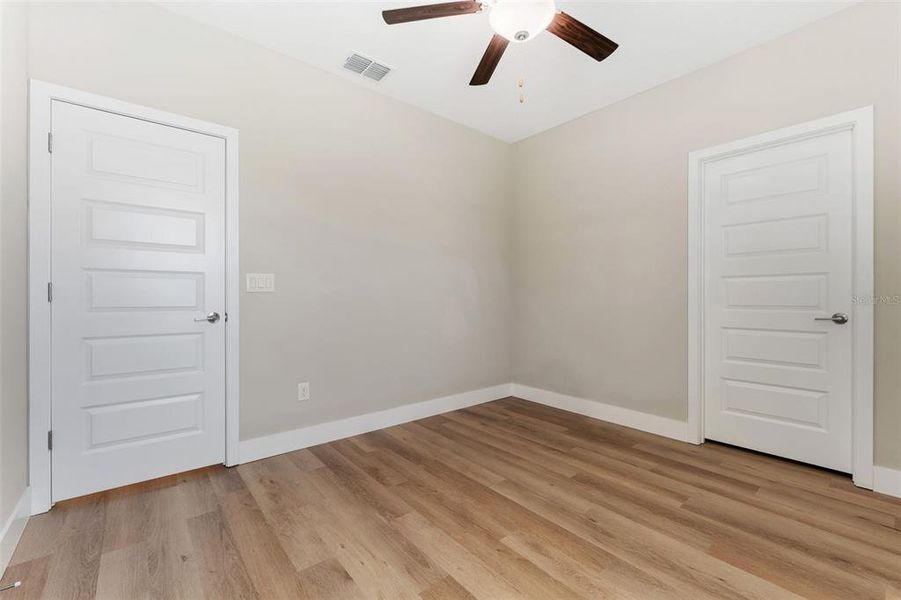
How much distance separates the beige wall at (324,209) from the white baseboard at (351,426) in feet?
0.21

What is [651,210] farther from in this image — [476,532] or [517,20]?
[476,532]

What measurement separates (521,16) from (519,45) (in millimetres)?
1087

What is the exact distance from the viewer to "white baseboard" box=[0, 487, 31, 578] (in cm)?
164

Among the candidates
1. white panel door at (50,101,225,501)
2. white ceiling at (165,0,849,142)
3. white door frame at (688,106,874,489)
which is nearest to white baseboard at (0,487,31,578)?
white panel door at (50,101,225,501)

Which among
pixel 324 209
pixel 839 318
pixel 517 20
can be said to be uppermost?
pixel 517 20

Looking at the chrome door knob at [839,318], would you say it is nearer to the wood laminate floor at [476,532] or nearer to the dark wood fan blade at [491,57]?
the wood laminate floor at [476,532]

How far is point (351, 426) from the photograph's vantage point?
3213 mm

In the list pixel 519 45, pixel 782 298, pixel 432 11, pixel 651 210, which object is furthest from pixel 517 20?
pixel 782 298

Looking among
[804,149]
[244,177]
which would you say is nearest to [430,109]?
[244,177]

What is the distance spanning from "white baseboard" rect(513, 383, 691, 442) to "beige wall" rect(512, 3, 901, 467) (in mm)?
74

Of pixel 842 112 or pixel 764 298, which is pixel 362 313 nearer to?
pixel 764 298

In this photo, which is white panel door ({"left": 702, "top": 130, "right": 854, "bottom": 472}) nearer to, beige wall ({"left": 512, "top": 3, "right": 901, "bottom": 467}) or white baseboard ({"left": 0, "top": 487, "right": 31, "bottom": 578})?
beige wall ({"left": 512, "top": 3, "right": 901, "bottom": 467})

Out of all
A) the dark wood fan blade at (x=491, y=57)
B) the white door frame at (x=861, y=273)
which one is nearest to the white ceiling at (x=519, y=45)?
the dark wood fan blade at (x=491, y=57)

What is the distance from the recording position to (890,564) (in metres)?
1.67
